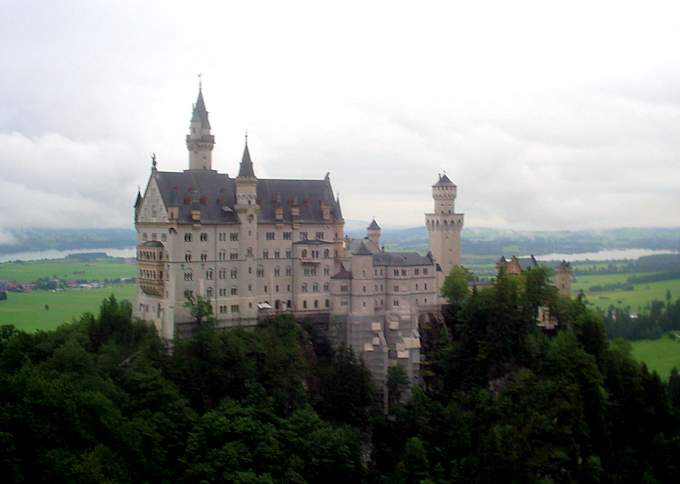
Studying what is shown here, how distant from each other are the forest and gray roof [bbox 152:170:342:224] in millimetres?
11067

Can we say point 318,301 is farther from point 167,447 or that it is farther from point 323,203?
point 167,447

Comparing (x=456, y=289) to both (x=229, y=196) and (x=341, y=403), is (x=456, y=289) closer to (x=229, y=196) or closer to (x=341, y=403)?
(x=341, y=403)

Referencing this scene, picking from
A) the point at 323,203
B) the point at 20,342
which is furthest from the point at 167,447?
the point at 323,203

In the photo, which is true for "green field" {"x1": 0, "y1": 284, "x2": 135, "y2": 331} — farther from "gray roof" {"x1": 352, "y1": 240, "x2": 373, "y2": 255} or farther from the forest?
"gray roof" {"x1": 352, "y1": 240, "x2": 373, "y2": 255}

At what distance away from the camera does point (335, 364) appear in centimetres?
8144

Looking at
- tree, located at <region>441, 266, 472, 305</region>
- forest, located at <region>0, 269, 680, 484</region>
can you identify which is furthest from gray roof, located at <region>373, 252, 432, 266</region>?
forest, located at <region>0, 269, 680, 484</region>

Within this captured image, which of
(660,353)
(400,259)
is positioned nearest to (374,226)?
(400,259)

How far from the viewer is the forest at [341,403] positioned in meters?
63.1

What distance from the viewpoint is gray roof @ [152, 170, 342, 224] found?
8150 cm

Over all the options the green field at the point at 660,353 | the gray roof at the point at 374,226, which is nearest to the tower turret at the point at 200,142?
the gray roof at the point at 374,226

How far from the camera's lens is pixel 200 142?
8794cm

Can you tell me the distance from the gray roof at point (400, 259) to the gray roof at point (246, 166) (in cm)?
1595

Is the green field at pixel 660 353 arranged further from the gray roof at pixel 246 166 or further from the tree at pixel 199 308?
the tree at pixel 199 308

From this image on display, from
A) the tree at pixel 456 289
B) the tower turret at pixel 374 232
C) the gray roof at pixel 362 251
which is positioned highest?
the tower turret at pixel 374 232
